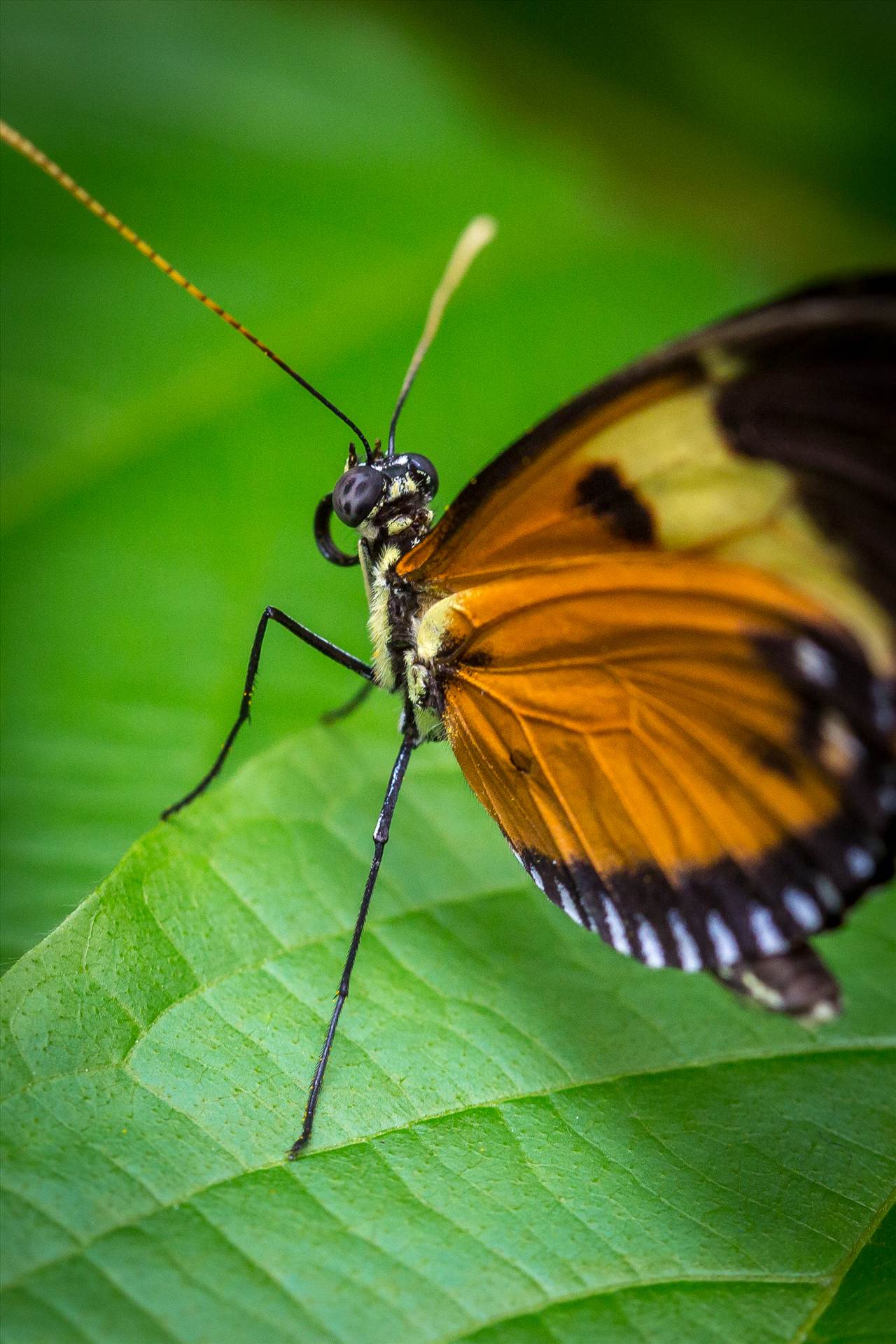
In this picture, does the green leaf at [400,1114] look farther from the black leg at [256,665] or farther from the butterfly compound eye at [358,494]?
the butterfly compound eye at [358,494]

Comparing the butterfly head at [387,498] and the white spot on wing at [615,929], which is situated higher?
the butterfly head at [387,498]

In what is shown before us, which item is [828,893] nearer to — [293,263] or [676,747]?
[676,747]

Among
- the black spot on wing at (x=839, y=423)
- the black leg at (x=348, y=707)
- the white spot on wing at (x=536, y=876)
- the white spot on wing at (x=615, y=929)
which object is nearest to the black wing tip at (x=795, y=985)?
the white spot on wing at (x=615, y=929)

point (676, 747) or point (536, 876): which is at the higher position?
point (676, 747)

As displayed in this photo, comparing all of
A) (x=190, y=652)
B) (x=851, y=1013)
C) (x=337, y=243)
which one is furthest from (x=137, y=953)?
(x=337, y=243)

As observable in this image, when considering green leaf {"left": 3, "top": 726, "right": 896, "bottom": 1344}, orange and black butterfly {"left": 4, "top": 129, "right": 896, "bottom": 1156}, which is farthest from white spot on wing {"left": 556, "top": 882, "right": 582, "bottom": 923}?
green leaf {"left": 3, "top": 726, "right": 896, "bottom": 1344}

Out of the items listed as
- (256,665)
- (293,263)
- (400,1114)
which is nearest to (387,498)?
(256,665)

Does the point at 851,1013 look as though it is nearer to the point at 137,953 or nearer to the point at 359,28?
the point at 137,953
